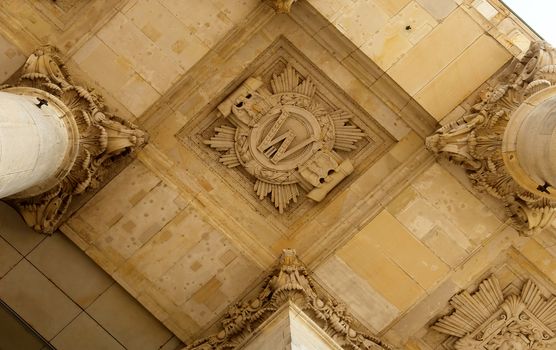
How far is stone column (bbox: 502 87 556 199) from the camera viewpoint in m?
10.6

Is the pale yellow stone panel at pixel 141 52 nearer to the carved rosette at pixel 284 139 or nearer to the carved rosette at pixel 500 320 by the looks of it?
the carved rosette at pixel 284 139

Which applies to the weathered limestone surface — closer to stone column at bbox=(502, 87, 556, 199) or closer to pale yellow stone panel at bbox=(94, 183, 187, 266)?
pale yellow stone panel at bbox=(94, 183, 187, 266)

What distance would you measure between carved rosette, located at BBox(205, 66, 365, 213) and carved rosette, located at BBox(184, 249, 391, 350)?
1759 mm

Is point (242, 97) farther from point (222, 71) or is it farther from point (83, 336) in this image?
point (83, 336)

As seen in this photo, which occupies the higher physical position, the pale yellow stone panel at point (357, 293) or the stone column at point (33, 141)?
the stone column at point (33, 141)

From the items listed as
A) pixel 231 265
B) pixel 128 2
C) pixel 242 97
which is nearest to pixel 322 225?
pixel 231 265

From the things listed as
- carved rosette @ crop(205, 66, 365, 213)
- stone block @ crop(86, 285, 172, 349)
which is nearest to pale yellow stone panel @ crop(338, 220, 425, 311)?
carved rosette @ crop(205, 66, 365, 213)

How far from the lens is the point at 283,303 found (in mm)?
12773

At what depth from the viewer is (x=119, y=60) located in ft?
46.1

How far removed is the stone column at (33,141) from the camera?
385 inches

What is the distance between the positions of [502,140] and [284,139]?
187 inches

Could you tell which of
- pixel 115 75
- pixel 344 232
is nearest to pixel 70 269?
pixel 115 75

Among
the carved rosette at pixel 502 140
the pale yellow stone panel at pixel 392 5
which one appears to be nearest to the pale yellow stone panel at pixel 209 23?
the pale yellow stone panel at pixel 392 5

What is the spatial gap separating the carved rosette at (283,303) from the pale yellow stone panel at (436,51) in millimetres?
4473
